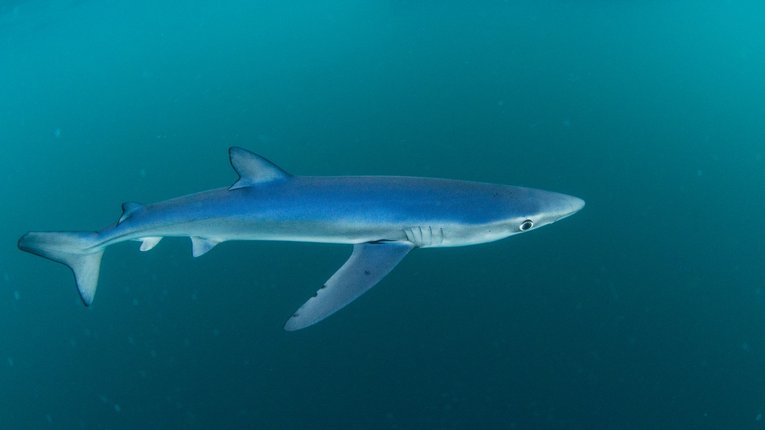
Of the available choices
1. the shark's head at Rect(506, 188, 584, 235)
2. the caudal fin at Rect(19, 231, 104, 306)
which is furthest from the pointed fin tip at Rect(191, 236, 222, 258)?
the shark's head at Rect(506, 188, 584, 235)

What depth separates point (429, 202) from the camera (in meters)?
4.03

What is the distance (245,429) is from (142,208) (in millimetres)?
3786

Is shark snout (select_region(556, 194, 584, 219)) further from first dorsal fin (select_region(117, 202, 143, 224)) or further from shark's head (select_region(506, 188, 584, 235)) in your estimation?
first dorsal fin (select_region(117, 202, 143, 224))

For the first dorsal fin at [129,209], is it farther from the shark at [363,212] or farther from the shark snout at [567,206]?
the shark snout at [567,206]

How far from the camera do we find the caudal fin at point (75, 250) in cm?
458

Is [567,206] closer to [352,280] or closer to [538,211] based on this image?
[538,211]

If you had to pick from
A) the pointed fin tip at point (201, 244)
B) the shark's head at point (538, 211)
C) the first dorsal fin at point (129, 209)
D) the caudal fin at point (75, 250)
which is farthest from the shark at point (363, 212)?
the caudal fin at point (75, 250)

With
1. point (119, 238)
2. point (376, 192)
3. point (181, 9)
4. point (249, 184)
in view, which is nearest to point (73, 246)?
point (119, 238)

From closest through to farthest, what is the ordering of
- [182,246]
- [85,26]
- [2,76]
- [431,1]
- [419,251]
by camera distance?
[419,251], [182,246], [431,1], [85,26], [2,76]

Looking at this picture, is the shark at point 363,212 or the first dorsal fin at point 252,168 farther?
the first dorsal fin at point 252,168

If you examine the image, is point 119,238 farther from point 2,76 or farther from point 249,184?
point 2,76

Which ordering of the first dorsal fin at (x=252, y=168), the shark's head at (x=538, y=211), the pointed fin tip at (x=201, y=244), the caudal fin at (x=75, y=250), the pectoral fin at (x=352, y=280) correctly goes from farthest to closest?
the caudal fin at (x=75, y=250)
the pointed fin tip at (x=201, y=244)
the first dorsal fin at (x=252, y=168)
the shark's head at (x=538, y=211)
the pectoral fin at (x=352, y=280)

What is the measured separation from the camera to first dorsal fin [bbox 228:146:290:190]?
4.09 meters

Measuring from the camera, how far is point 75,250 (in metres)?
4.68
